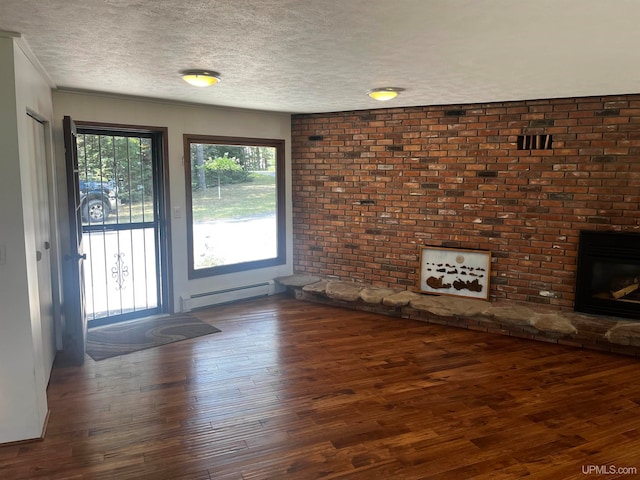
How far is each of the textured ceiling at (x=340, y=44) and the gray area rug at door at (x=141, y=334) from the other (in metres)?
2.34

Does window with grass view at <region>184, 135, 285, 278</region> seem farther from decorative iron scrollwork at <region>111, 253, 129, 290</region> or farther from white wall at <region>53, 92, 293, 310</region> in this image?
decorative iron scrollwork at <region>111, 253, 129, 290</region>

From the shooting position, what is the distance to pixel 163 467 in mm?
2625

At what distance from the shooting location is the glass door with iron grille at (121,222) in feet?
16.0

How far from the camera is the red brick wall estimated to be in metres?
4.59

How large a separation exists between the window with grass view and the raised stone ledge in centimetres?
62

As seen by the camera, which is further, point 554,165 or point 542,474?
point 554,165

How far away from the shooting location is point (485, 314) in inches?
189

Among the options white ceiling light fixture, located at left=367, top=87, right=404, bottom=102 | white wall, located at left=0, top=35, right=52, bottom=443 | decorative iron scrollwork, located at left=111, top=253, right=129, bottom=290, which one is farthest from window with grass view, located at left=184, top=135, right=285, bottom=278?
white wall, located at left=0, top=35, right=52, bottom=443

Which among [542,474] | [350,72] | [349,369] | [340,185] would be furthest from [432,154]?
[542,474]

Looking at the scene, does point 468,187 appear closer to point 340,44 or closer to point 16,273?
point 340,44

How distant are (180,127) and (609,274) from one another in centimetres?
469

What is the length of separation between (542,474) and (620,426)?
2.94 feet

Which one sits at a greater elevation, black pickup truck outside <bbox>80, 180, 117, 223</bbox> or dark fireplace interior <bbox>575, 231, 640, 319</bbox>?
black pickup truck outside <bbox>80, 180, 117, 223</bbox>

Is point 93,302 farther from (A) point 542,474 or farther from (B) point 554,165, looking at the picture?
(B) point 554,165
